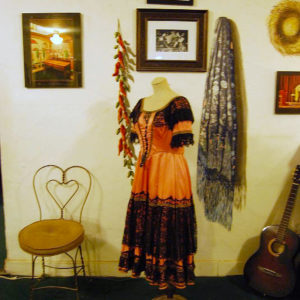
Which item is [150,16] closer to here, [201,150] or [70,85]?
[70,85]

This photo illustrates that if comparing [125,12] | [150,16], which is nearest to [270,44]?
[150,16]

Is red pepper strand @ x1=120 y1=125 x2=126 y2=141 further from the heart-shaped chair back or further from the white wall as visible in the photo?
the heart-shaped chair back

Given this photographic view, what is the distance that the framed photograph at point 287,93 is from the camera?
1999mm

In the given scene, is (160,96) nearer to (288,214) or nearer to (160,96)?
(160,96)

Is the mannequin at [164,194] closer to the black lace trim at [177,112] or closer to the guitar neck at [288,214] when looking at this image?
the black lace trim at [177,112]

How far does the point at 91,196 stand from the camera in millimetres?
2117

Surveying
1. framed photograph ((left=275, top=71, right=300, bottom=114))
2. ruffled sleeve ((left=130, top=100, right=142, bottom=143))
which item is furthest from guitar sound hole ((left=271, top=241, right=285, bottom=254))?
ruffled sleeve ((left=130, top=100, right=142, bottom=143))

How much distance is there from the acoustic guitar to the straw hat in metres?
0.84

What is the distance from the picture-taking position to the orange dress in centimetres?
155

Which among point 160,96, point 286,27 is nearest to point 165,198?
point 160,96

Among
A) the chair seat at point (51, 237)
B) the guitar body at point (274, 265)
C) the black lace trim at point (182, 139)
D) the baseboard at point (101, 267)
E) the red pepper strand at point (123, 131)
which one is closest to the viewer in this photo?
the black lace trim at point (182, 139)

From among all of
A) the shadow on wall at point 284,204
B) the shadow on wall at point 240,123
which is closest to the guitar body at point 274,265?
the shadow on wall at point 284,204

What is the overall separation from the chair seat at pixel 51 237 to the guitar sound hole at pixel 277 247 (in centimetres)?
129

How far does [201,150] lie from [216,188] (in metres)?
0.30
